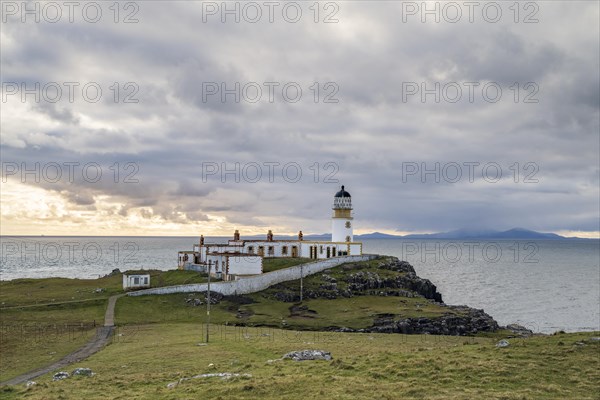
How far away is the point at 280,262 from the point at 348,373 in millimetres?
68805

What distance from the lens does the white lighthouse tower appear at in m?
111

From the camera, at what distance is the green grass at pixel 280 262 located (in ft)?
311

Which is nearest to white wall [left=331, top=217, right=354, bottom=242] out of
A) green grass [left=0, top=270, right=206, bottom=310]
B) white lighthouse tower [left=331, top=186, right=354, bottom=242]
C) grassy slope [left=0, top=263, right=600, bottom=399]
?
white lighthouse tower [left=331, top=186, right=354, bottom=242]

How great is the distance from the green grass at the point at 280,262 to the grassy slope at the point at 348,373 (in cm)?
4947

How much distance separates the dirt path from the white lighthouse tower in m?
55.5

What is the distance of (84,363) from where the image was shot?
40000mm

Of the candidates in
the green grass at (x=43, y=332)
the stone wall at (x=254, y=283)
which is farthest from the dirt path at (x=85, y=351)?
the stone wall at (x=254, y=283)

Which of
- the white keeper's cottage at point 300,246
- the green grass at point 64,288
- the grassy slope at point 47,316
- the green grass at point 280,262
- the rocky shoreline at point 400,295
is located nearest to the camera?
the grassy slope at point 47,316

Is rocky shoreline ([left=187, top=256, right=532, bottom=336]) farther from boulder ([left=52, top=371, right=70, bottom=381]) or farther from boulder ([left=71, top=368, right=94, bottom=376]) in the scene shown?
boulder ([left=52, top=371, right=70, bottom=381])

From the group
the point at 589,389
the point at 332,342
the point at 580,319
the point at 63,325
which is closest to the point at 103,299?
the point at 63,325

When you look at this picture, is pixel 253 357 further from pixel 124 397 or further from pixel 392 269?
pixel 392 269

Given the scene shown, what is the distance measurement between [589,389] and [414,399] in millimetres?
11101

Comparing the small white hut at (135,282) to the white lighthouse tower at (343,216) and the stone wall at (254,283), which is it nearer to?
the stone wall at (254,283)

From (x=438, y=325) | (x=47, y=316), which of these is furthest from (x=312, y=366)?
(x=47, y=316)
